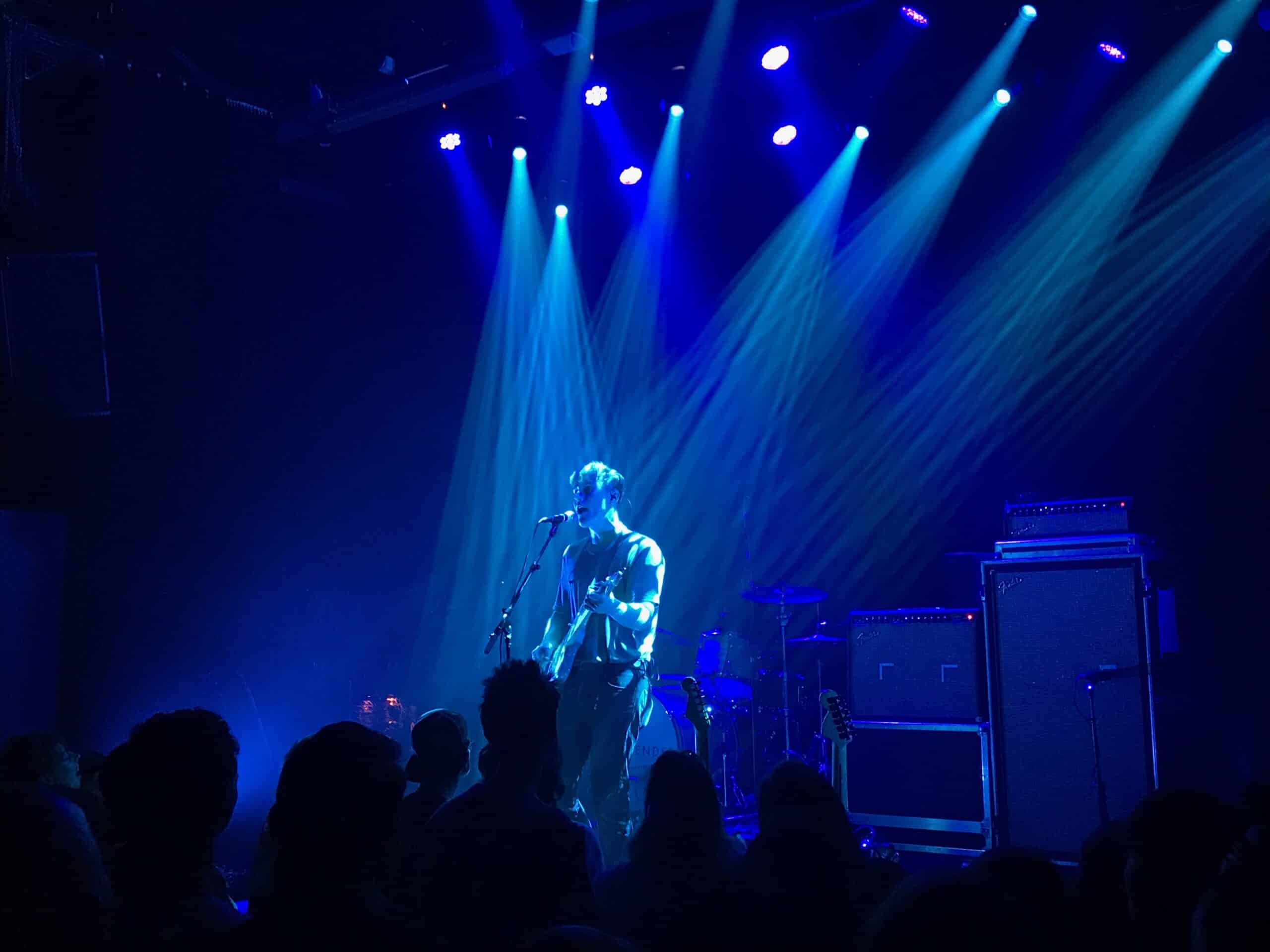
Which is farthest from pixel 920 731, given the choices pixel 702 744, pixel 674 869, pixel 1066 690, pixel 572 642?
pixel 674 869

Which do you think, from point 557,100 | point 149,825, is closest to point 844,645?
point 557,100

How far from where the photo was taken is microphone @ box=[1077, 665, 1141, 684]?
6.35m

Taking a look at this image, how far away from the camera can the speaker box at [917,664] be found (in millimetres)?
7016

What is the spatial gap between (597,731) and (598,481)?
50.7 inches

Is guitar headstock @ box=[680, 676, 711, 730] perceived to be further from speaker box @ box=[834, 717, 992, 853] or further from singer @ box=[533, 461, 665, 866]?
speaker box @ box=[834, 717, 992, 853]

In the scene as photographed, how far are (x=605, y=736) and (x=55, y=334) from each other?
5475 mm

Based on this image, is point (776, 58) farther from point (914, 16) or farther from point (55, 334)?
point (55, 334)

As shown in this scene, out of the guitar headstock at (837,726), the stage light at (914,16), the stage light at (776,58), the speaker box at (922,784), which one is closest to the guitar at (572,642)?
the guitar headstock at (837,726)

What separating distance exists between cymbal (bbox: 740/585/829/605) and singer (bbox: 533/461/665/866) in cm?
270

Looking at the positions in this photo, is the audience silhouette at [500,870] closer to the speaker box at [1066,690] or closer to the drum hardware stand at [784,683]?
the speaker box at [1066,690]

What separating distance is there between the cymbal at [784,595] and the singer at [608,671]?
2.70 m

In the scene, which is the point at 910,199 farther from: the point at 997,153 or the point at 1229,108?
the point at 1229,108

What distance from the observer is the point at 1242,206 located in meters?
7.70

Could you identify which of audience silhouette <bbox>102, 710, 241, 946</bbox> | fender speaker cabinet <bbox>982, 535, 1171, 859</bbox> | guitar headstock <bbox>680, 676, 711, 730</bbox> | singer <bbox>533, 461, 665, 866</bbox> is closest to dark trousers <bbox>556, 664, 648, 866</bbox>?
singer <bbox>533, 461, 665, 866</bbox>
